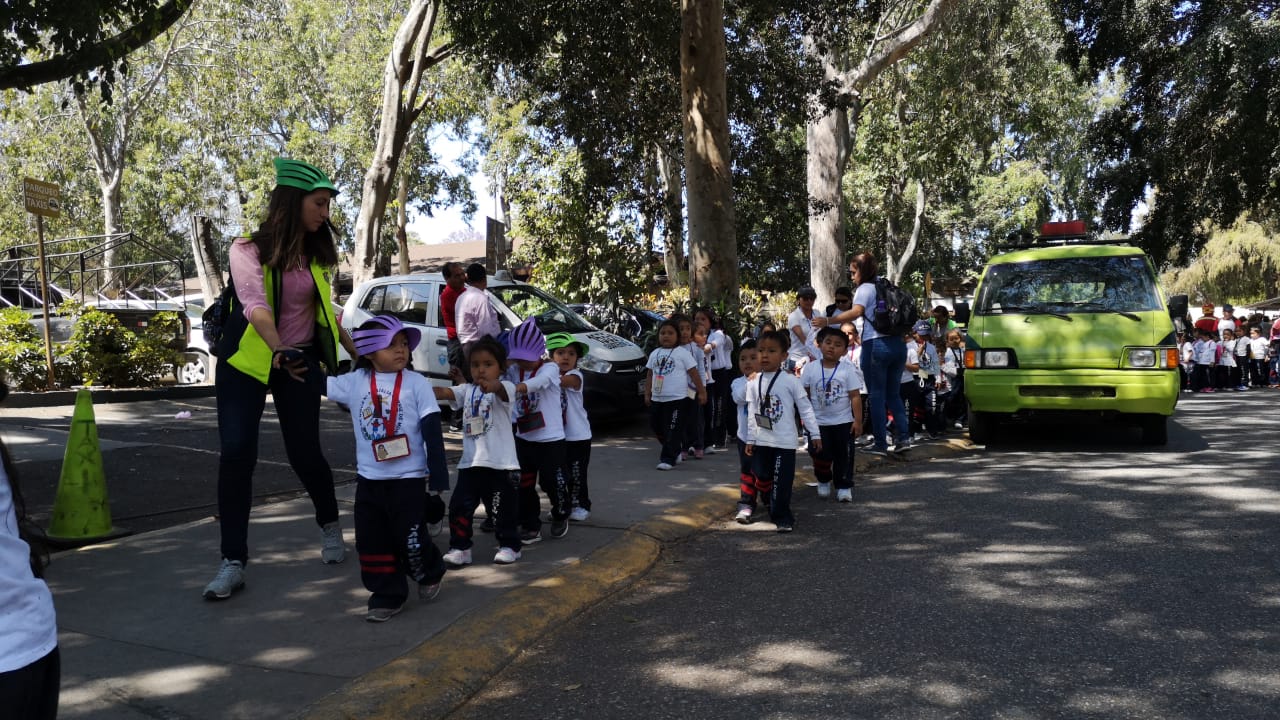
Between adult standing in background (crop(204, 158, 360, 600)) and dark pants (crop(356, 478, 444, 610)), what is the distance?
637mm

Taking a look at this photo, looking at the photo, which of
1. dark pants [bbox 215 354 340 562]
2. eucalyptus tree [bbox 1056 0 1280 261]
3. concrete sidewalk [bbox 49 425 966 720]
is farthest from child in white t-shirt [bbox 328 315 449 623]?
eucalyptus tree [bbox 1056 0 1280 261]

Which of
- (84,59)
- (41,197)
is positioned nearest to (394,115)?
(41,197)

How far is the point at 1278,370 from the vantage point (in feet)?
74.5

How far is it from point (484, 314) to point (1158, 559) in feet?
18.2

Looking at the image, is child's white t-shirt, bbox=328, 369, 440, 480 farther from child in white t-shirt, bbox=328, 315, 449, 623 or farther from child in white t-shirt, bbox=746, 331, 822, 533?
child in white t-shirt, bbox=746, 331, 822, 533

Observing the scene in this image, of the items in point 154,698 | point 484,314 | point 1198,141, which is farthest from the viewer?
point 1198,141

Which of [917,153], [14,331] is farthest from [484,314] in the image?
[917,153]

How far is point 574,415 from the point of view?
6582 mm

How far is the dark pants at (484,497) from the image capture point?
18.2ft

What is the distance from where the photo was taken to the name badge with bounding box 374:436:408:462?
4.55 m

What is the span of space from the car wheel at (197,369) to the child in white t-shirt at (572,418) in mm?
11946

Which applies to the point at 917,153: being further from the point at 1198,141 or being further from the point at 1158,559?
the point at 1158,559

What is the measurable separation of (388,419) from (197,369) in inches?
549

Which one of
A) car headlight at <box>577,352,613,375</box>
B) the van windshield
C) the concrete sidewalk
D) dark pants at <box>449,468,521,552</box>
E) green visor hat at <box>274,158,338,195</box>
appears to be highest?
green visor hat at <box>274,158,338,195</box>
